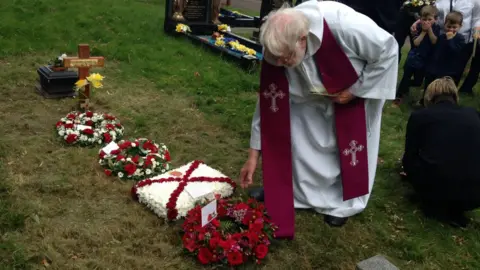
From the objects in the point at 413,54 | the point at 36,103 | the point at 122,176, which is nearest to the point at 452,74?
the point at 413,54

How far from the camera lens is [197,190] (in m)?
3.62

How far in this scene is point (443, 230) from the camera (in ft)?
12.2

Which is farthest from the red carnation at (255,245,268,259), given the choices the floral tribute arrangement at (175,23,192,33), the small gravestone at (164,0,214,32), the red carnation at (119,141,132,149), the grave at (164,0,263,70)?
the small gravestone at (164,0,214,32)

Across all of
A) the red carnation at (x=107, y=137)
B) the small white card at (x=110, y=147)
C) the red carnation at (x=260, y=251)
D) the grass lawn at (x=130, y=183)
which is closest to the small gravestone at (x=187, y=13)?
the grass lawn at (x=130, y=183)

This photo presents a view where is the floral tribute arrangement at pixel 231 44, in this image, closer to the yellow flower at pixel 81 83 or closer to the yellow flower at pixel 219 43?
the yellow flower at pixel 219 43

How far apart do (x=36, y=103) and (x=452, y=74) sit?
5.39 metres

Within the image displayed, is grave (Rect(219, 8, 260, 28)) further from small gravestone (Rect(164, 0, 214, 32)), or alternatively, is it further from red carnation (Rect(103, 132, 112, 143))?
red carnation (Rect(103, 132, 112, 143))

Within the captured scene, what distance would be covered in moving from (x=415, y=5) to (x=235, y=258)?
17.4 feet

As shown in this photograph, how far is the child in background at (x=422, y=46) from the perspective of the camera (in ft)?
21.0

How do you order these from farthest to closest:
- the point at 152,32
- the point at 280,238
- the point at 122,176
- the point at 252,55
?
the point at 152,32 → the point at 252,55 → the point at 122,176 → the point at 280,238

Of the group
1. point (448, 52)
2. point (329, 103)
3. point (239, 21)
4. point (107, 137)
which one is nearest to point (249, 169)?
point (329, 103)

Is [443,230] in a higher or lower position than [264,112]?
lower

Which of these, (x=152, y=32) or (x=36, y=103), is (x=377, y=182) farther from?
(x=152, y=32)

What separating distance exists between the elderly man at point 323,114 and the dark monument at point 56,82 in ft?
9.60
